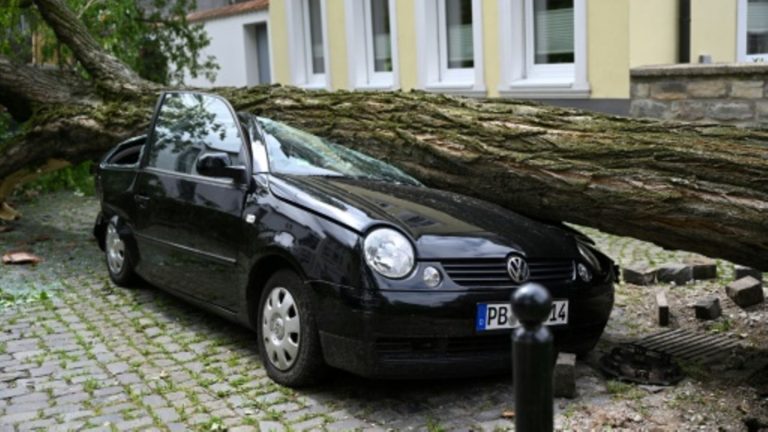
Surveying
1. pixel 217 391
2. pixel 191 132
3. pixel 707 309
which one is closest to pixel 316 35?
pixel 191 132

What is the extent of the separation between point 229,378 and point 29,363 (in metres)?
1.40

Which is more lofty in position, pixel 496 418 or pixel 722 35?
pixel 722 35

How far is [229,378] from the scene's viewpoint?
5480mm

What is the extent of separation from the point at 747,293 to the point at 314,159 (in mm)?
3236

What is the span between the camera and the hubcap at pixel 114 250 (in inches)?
306

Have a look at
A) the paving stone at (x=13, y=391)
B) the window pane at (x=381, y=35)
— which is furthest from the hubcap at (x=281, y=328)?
the window pane at (x=381, y=35)

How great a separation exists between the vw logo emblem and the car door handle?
3.13 meters

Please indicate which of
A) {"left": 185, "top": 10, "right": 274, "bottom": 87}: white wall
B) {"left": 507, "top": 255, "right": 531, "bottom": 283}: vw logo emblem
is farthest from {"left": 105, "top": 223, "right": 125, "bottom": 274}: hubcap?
{"left": 185, "top": 10, "right": 274, "bottom": 87}: white wall

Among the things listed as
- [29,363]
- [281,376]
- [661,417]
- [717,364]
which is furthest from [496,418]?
[29,363]

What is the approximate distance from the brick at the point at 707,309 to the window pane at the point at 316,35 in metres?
12.4

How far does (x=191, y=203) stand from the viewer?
626 centimetres

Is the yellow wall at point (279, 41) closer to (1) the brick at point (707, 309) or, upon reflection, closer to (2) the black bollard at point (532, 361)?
(1) the brick at point (707, 309)

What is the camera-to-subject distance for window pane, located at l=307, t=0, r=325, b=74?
18031mm

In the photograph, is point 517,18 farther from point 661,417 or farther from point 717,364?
point 661,417
